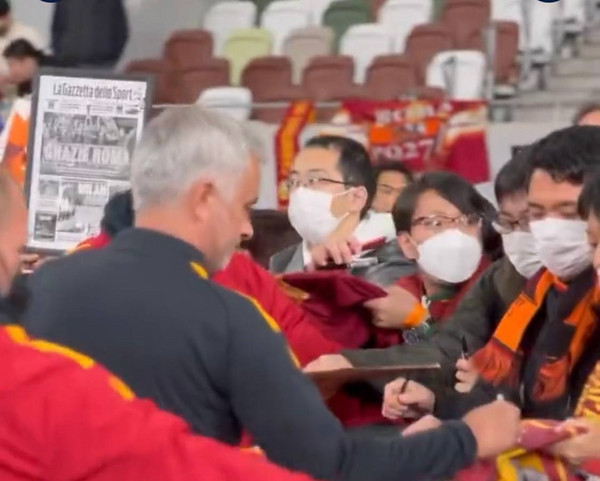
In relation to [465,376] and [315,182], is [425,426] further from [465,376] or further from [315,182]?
[315,182]

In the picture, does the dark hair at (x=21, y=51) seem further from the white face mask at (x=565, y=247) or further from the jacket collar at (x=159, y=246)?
the jacket collar at (x=159, y=246)

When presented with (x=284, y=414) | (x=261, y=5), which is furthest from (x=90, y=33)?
(x=284, y=414)

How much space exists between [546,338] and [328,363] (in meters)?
0.41

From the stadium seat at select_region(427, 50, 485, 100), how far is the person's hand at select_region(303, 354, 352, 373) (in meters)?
5.50

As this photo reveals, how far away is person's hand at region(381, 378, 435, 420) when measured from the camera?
2691 millimetres

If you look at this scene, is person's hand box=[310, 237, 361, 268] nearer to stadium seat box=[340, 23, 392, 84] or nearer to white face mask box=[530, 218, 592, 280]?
white face mask box=[530, 218, 592, 280]

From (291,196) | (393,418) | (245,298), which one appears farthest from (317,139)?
(245,298)

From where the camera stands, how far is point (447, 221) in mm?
3328

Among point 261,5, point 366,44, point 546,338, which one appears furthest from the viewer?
point 261,5

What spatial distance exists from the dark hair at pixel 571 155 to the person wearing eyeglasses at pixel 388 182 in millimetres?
1987

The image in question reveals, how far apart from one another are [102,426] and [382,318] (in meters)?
1.57

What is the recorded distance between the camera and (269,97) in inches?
362

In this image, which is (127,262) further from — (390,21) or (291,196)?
(390,21)

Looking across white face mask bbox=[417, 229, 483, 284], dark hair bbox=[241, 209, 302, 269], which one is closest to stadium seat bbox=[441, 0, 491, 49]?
dark hair bbox=[241, 209, 302, 269]
